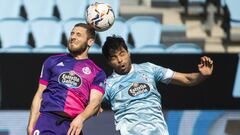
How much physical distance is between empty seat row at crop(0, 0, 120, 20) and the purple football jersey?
127 inches

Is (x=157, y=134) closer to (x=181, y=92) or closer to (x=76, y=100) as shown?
(x=76, y=100)

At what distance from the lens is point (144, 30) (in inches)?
312

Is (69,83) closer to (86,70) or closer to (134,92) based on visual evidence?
(86,70)

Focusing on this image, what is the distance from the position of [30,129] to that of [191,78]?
4.32ft

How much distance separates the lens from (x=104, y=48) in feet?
16.4

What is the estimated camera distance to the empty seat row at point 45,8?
26.0 ft

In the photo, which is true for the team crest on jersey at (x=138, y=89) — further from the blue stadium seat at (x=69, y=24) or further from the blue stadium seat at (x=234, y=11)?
the blue stadium seat at (x=234, y=11)

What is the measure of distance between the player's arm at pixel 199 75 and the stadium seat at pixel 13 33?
264 centimetres

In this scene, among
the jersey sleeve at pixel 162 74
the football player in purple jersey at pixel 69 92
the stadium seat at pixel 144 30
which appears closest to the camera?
the football player in purple jersey at pixel 69 92

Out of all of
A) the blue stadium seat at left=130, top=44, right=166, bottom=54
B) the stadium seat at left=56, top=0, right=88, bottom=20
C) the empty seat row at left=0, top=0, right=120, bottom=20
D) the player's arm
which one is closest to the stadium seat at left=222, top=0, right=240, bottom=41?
the blue stadium seat at left=130, top=44, right=166, bottom=54

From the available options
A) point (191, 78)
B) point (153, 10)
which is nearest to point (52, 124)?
point (191, 78)

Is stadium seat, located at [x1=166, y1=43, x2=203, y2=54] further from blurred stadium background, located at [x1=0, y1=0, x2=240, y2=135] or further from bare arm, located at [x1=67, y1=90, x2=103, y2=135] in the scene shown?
bare arm, located at [x1=67, y1=90, x2=103, y2=135]

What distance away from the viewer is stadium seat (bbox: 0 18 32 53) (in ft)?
24.4

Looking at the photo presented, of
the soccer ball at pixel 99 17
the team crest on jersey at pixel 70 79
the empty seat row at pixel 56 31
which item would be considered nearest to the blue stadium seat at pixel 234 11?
the empty seat row at pixel 56 31
